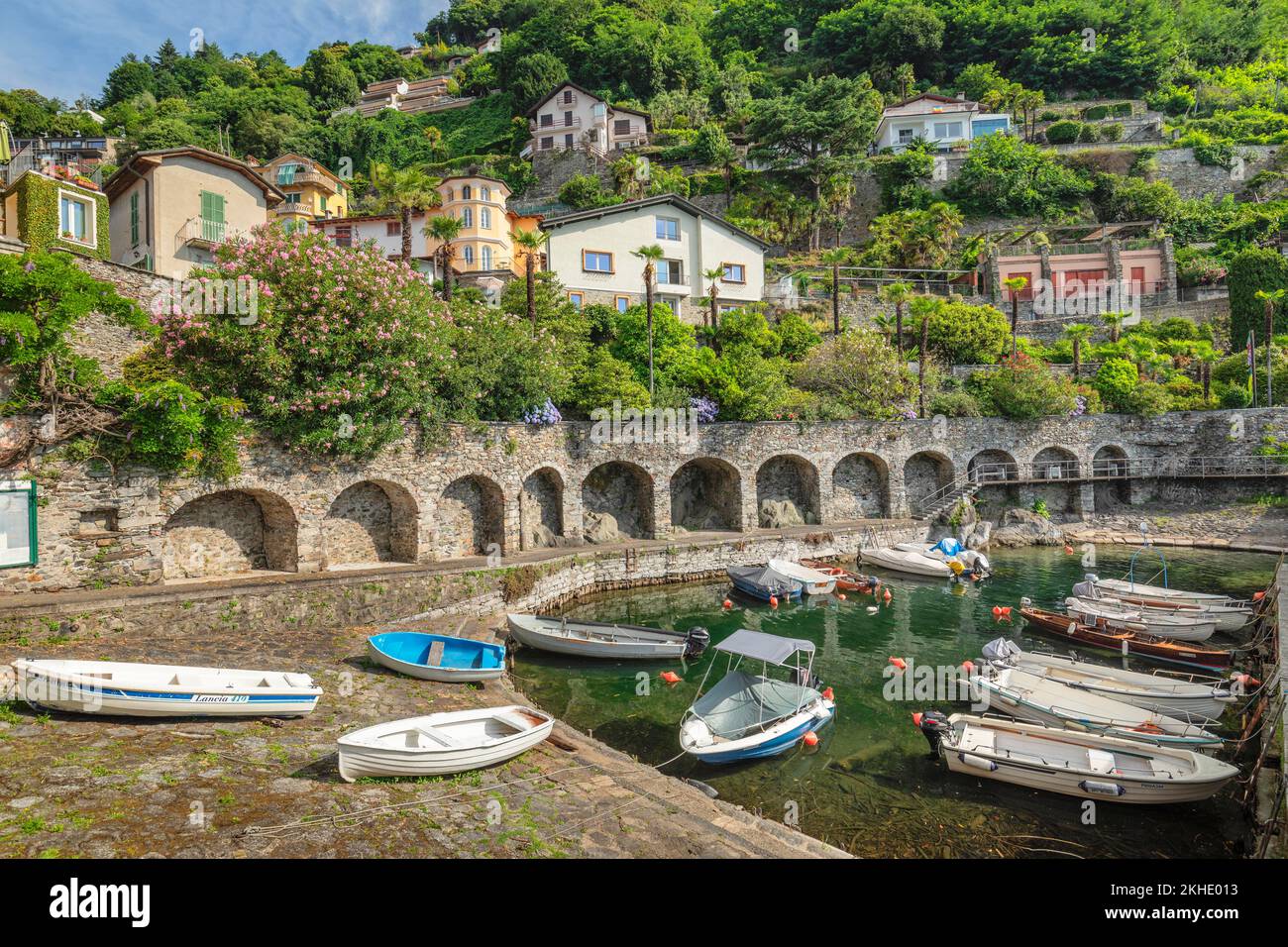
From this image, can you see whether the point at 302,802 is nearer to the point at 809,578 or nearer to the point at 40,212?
the point at 809,578

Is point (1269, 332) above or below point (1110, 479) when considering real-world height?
above

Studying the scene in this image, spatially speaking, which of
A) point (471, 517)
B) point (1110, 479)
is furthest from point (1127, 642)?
point (1110, 479)

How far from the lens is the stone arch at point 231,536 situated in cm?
1702

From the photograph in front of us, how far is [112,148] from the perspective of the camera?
62000 millimetres

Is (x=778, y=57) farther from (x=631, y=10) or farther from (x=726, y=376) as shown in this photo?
(x=726, y=376)

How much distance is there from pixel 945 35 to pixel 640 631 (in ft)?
288

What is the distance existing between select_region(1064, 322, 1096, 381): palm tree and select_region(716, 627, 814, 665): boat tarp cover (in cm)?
3247

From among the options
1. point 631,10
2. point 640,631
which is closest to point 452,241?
point 640,631

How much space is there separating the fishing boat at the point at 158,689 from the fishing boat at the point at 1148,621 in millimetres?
19684

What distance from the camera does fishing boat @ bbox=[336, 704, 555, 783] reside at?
8.52m

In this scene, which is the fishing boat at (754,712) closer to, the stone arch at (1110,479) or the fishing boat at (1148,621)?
the fishing boat at (1148,621)

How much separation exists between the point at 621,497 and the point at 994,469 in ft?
63.0

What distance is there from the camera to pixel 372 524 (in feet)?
68.3

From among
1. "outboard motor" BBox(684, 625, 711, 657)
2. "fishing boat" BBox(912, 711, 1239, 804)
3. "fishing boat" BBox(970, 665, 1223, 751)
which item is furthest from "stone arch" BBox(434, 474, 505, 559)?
"fishing boat" BBox(912, 711, 1239, 804)
